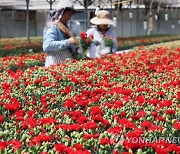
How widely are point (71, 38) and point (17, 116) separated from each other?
267 centimetres

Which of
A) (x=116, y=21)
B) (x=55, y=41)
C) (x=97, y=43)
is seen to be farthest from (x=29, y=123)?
(x=116, y=21)

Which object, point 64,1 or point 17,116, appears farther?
point 64,1

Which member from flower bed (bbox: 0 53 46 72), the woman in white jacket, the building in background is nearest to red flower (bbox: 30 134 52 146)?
the woman in white jacket

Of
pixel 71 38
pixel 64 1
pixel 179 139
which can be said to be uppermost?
pixel 64 1

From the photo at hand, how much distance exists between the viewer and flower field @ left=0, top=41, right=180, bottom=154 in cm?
238

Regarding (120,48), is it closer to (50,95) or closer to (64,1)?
(64,1)

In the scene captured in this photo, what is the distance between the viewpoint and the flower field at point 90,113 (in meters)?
2.38

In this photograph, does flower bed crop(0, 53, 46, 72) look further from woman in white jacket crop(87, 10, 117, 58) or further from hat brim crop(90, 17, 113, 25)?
hat brim crop(90, 17, 113, 25)

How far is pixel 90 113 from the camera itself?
10.1 ft

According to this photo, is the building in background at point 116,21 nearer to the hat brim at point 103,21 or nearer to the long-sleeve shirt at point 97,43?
the long-sleeve shirt at point 97,43

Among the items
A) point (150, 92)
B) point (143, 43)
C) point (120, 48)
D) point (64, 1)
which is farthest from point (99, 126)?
point (143, 43)

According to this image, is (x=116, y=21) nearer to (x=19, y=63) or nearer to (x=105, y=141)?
(x=19, y=63)

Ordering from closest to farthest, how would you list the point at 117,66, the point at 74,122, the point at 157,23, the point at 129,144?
the point at 129,144 < the point at 74,122 < the point at 117,66 < the point at 157,23

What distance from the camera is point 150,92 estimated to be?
398 centimetres
